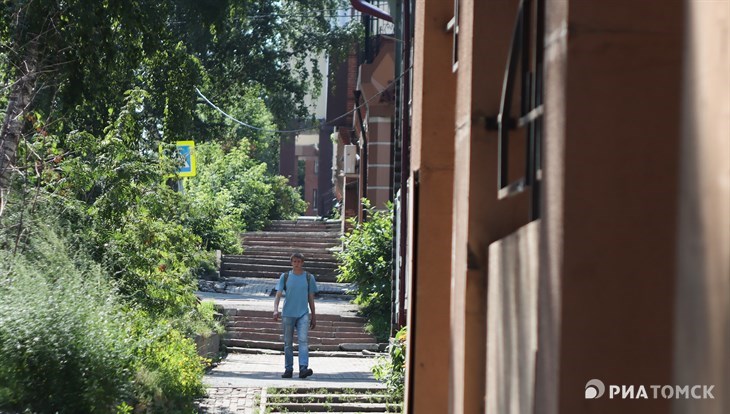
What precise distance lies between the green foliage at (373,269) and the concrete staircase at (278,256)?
7583 mm

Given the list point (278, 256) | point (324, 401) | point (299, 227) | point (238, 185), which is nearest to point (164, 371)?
point (324, 401)

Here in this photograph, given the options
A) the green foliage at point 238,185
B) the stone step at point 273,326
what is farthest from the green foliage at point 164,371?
the green foliage at point 238,185

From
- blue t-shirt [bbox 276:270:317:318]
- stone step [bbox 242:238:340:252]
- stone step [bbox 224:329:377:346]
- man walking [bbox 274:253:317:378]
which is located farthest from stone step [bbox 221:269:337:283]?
blue t-shirt [bbox 276:270:317:318]

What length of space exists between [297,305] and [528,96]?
1043 cm

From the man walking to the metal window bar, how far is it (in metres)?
10.0

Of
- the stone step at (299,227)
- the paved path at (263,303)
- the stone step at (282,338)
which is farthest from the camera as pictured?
the stone step at (299,227)

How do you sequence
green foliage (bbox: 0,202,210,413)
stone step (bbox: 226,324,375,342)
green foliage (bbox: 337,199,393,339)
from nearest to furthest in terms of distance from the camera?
green foliage (bbox: 0,202,210,413)
stone step (bbox: 226,324,375,342)
green foliage (bbox: 337,199,393,339)

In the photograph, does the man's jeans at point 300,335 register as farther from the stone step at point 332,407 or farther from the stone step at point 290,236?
the stone step at point 290,236

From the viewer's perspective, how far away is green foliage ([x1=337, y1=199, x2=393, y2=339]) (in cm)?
2239

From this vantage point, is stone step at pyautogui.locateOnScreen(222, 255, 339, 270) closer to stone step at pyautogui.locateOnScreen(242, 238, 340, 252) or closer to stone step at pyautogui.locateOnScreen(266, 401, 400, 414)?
stone step at pyautogui.locateOnScreen(242, 238, 340, 252)

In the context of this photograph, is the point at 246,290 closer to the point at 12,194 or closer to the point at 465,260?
the point at 12,194

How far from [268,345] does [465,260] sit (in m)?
15.1

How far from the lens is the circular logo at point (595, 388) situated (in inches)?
167

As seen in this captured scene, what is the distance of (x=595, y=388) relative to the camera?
4.24 meters
